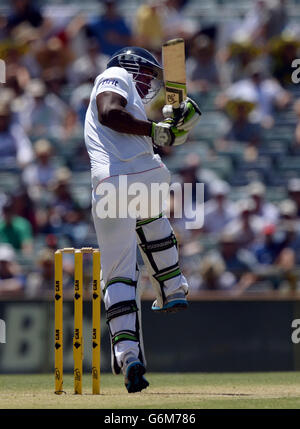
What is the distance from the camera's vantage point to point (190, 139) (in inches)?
499

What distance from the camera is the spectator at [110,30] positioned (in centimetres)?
1354

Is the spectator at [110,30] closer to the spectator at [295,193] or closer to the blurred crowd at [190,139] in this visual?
the blurred crowd at [190,139]

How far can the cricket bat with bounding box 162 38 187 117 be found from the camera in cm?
699

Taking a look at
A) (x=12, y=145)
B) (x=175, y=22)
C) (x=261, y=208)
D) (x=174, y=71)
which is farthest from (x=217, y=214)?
(x=174, y=71)

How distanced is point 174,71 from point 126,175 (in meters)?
0.73

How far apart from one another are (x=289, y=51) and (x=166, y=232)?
5789mm

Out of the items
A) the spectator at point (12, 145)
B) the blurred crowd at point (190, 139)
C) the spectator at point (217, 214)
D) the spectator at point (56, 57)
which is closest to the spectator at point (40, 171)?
the blurred crowd at point (190, 139)

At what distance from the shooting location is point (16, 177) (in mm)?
12438

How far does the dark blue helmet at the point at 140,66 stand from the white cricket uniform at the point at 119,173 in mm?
192

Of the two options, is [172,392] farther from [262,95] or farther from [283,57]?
[283,57]

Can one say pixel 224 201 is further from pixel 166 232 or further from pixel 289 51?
pixel 166 232

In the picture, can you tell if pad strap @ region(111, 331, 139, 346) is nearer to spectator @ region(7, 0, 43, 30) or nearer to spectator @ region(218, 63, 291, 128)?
spectator @ region(218, 63, 291, 128)

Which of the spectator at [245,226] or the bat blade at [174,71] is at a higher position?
the spectator at [245,226]

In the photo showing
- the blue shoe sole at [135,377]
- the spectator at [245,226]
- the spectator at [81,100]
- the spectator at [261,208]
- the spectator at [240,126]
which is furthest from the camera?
the spectator at [81,100]
